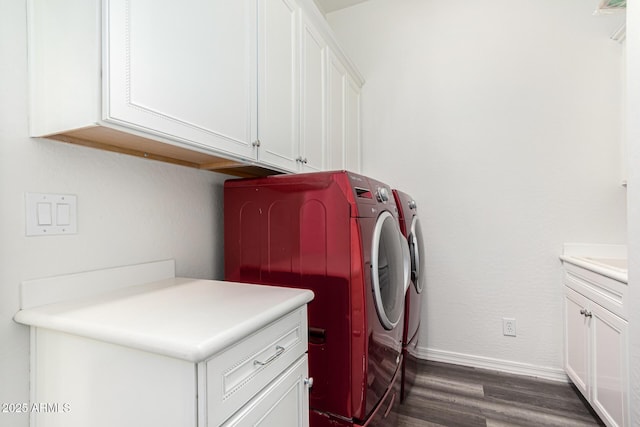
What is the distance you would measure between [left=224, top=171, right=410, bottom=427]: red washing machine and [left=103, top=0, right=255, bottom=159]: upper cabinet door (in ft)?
0.96

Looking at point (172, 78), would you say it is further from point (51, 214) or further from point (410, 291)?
point (410, 291)

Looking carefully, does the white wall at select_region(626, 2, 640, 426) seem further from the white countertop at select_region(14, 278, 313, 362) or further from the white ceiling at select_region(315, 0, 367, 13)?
the white ceiling at select_region(315, 0, 367, 13)

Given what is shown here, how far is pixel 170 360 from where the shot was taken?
65cm

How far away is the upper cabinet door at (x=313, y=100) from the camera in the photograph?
169cm

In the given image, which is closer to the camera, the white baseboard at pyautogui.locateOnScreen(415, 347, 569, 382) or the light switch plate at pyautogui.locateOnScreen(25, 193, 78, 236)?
the light switch plate at pyautogui.locateOnScreen(25, 193, 78, 236)

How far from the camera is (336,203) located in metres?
1.20

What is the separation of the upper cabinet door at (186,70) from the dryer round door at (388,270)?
2.11ft

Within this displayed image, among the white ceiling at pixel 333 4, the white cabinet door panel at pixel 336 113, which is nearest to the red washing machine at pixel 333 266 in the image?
the white cabinet door panel at pixel 336 113

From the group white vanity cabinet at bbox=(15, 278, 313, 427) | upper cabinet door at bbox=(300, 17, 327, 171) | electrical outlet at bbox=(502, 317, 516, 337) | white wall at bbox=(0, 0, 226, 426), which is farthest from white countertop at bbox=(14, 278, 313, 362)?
electrical outlet at bbox=(502, 317, 516, 337)

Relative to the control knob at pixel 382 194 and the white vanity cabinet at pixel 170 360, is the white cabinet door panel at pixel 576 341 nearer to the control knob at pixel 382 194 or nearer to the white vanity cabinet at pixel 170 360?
the control knob at pixel 382 194

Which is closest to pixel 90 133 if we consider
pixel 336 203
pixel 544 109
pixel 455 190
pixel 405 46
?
pixel 336 203

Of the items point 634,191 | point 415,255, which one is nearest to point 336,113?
point 415,255

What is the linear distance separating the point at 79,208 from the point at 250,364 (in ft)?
2.49

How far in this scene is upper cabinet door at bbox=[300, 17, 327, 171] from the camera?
1688 millimetres
